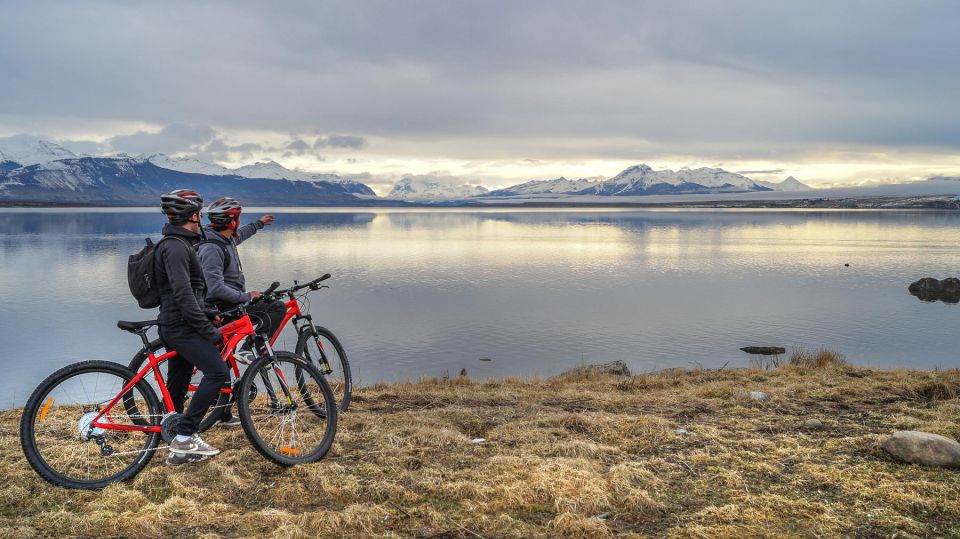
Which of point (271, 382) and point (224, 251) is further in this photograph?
point (224, 251)

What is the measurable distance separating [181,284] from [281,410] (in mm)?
1676

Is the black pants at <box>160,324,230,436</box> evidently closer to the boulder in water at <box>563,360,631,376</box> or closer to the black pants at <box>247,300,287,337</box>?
the black pants at <box>247,300,287,337</box>

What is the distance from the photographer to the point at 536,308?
1185 inches

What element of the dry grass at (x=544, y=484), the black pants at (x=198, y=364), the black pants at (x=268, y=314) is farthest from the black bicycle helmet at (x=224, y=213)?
the dry grass at (x=544, y=484)

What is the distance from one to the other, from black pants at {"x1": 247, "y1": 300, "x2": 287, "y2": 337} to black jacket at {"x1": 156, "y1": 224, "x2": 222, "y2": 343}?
1421 mm

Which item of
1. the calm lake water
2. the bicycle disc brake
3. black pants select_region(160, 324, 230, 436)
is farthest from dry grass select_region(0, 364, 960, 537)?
the calm lake water

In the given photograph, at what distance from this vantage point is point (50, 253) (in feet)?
171

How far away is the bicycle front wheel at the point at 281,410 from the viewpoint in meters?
6.04

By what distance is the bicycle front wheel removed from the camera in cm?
604

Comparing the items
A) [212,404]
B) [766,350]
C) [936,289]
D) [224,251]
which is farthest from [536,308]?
[212,404]

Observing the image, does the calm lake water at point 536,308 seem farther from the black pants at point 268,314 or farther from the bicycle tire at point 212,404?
the bicycle tire at point 212,404

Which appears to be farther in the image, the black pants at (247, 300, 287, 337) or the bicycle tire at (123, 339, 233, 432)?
the black pants at (247, 300, 287, 337)

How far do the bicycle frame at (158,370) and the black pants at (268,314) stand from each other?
0.84m

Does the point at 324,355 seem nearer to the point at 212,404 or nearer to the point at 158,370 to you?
the point at 212,404
